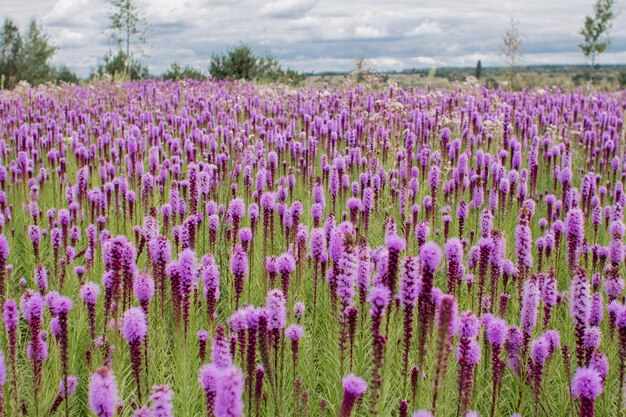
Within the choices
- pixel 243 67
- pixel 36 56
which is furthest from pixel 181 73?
pixel 36 56

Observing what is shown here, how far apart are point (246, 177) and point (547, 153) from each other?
4575 mm

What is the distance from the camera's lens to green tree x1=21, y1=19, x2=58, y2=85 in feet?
132

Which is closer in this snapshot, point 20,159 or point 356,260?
point 356,260

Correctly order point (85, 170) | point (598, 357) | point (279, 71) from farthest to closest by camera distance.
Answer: point (279, 71), point (85, 170), point (598, 357)

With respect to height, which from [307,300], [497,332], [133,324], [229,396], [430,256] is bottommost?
[307,300]

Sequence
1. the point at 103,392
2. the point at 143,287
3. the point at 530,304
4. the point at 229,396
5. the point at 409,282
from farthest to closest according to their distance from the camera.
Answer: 1. the point at 530,304
2. the point at 143,287
3. the point at 409,282
4. the point at 103,392
5. the point at 229,396

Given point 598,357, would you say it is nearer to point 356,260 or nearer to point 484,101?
point 356,260

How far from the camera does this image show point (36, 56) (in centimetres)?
4359

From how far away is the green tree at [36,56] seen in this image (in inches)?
1586

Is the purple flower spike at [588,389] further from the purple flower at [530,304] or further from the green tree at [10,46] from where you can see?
the green tree at [10,46]

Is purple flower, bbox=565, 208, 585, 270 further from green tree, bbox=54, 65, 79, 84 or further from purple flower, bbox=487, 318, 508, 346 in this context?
green tree, bbox=54, 65, 79, 84

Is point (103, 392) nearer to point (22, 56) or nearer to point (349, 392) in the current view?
point (349, 392)

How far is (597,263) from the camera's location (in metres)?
5.36

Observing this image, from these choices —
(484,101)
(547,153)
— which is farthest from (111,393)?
(484,101)
